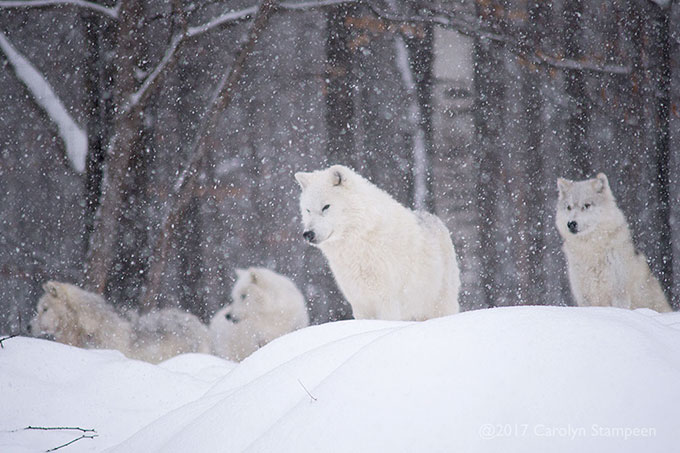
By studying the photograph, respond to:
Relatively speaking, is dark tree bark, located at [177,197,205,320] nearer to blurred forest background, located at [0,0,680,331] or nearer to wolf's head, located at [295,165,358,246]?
blurred forest background, located at [0,0,680,331]

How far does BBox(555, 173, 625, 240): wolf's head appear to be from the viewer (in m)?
4.50

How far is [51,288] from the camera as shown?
4.55 meters

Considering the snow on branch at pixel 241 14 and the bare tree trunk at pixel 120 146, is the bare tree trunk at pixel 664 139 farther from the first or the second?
the bare tree trunk at pixel 120 146

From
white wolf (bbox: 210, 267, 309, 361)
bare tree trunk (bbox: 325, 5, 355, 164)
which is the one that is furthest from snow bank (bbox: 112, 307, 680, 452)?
bare tree trunk (bbox: 325, 5, 355, 164)

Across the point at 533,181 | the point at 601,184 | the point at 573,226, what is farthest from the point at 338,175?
the point at 601,184

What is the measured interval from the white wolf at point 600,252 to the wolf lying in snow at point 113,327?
307cm

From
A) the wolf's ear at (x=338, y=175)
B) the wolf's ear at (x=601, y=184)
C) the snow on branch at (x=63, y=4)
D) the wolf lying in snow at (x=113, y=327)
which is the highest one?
the snow on branch at (x=63, y=4)

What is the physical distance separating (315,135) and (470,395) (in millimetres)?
3705

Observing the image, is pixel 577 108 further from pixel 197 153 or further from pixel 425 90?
pixel 197 153

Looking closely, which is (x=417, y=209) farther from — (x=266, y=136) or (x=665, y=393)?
(x=665, y=393)

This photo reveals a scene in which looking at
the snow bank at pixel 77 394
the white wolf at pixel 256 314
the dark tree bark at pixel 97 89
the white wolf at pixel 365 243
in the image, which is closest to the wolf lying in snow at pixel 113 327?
the white wolf at pixel 256 314

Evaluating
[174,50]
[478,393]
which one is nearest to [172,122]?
[174,50]

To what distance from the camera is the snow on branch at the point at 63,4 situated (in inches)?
191

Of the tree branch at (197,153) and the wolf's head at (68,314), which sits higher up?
the tree branch at (197,153)
